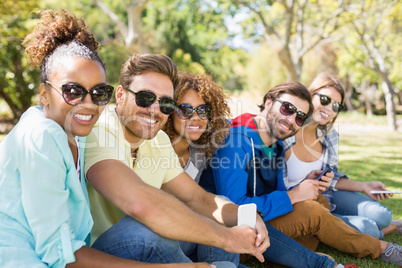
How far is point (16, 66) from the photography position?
13297mm

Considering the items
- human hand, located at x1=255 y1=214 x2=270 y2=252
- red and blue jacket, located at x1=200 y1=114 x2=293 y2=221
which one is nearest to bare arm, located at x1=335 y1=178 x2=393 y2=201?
red and blue jacket, located at x1=200 y1=114 x2=293 y2=221

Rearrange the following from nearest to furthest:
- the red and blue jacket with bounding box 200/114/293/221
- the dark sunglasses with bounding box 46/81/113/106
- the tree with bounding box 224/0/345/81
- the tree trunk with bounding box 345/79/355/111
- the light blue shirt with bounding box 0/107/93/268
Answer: the light blue shirt with bounding box 0/107/93/268
the dark sunglasses with bounding box 46/81/113/106
the red and blue jacket with bounding box 200/114/293/221
the tree with bounding box 224/0/345/81
the tree trunk with bounding box 345/79/355/111

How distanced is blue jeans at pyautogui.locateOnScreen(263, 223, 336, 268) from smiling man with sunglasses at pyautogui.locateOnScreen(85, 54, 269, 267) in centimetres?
49

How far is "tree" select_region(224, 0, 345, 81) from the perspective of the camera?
38.2 ft

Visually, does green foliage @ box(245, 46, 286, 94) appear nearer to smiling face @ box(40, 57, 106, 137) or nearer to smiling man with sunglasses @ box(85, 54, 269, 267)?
smiling man with sunglasses @ box(85, 54, 269, 267)

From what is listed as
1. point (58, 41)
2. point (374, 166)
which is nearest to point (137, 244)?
point (58, 41)

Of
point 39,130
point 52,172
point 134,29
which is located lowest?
point 52,172

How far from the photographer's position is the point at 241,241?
2.28 metres

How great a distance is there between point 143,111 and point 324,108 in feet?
8.28

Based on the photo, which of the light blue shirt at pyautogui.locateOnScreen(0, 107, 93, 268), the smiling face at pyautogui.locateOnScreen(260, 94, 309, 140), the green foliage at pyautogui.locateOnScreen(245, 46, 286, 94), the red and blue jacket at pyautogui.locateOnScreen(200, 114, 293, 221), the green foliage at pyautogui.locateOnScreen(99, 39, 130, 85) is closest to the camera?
the light blue shirt at pyautogui.locateOnScreen(0, 107, 93, 268)

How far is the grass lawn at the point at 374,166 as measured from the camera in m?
3.46

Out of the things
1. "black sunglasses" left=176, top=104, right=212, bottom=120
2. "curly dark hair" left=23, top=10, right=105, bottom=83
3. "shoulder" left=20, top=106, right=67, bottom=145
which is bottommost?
"shoulder" left=20, top=106, right=67, bottom=145

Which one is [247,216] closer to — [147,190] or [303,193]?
[147,190]

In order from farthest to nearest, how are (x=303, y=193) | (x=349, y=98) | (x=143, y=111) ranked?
(x=349, y=98)
(x=303, y=193)
(x=143, y=111)
